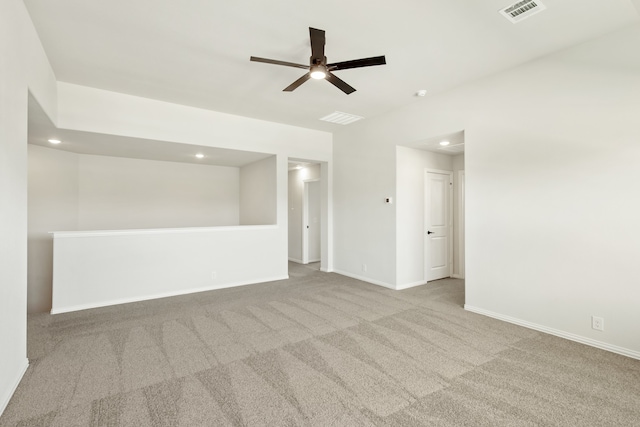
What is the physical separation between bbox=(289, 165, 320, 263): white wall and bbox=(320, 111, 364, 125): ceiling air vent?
6.62ft

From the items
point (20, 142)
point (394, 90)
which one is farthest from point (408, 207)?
point (20, 142)

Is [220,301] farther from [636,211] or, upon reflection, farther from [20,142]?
[636,211]

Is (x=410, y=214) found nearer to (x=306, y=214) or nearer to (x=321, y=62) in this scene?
(x=306, y=214)

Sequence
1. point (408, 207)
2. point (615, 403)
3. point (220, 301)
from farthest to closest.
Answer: point (408, 207) < point (220, 301) < point (615, 403)

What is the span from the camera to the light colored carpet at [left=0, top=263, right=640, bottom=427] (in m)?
2.09

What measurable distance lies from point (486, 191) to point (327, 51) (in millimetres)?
2566

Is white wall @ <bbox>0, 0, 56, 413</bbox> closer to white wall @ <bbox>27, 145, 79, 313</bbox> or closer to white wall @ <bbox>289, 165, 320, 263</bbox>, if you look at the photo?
white wall @ <bbox>27, 145, 79, 313</bbox>

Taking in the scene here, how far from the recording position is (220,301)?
4.66 metres

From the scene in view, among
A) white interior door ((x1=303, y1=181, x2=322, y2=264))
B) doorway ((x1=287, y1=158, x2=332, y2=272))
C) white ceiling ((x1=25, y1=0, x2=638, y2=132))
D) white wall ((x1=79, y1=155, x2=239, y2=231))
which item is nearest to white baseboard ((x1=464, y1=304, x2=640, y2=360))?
white ceiling ((x1=25, y1=0, x2=638, y2=132))

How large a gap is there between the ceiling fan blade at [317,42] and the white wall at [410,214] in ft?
9.03

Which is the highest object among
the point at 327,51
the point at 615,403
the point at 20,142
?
the point at 327,51

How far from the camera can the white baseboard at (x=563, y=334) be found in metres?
2.94

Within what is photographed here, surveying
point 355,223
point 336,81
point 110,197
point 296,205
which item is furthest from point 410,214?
point 110,197

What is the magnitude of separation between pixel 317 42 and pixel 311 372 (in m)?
2.80
